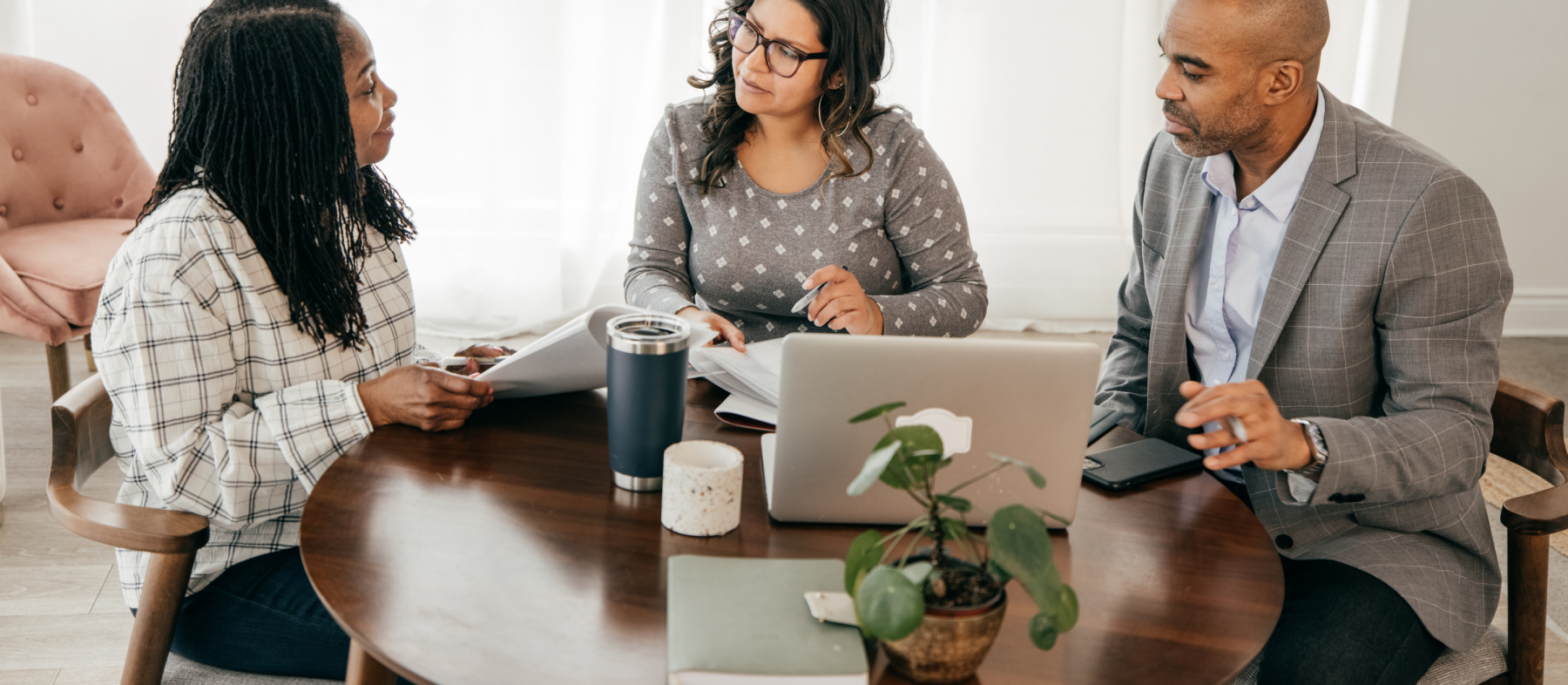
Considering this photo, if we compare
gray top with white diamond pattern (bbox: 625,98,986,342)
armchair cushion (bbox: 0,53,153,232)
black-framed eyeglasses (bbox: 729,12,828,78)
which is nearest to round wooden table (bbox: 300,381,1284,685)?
gray top with white diamond pattern (bbox: 625,98,986,342)

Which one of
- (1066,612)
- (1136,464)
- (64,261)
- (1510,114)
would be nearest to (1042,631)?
(1066,612)

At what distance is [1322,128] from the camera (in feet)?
4.62

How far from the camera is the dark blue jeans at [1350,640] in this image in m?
1.22

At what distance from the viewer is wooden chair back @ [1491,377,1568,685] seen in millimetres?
1195

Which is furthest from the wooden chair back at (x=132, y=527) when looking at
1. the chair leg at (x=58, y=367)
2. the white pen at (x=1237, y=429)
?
the chair leg at (x=58, y=367)

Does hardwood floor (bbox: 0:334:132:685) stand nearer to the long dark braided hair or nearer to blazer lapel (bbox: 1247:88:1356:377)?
the long dark braided hair

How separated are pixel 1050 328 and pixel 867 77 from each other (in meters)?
2.19

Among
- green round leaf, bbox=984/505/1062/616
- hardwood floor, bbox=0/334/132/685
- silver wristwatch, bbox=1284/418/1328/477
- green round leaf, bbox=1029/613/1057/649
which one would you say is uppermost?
green round leaf, bbox=984/505/1062/616

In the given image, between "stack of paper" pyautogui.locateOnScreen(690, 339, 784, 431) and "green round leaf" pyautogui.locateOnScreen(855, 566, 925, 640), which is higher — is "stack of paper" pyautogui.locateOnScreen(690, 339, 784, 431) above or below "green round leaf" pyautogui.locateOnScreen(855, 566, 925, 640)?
below

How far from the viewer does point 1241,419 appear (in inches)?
45.3

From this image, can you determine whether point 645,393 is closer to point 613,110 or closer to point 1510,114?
point 613,110

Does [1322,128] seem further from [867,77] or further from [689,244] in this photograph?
[689,244]

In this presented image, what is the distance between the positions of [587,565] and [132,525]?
19.1 inches

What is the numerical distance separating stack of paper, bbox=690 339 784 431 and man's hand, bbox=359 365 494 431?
294 millimetres
